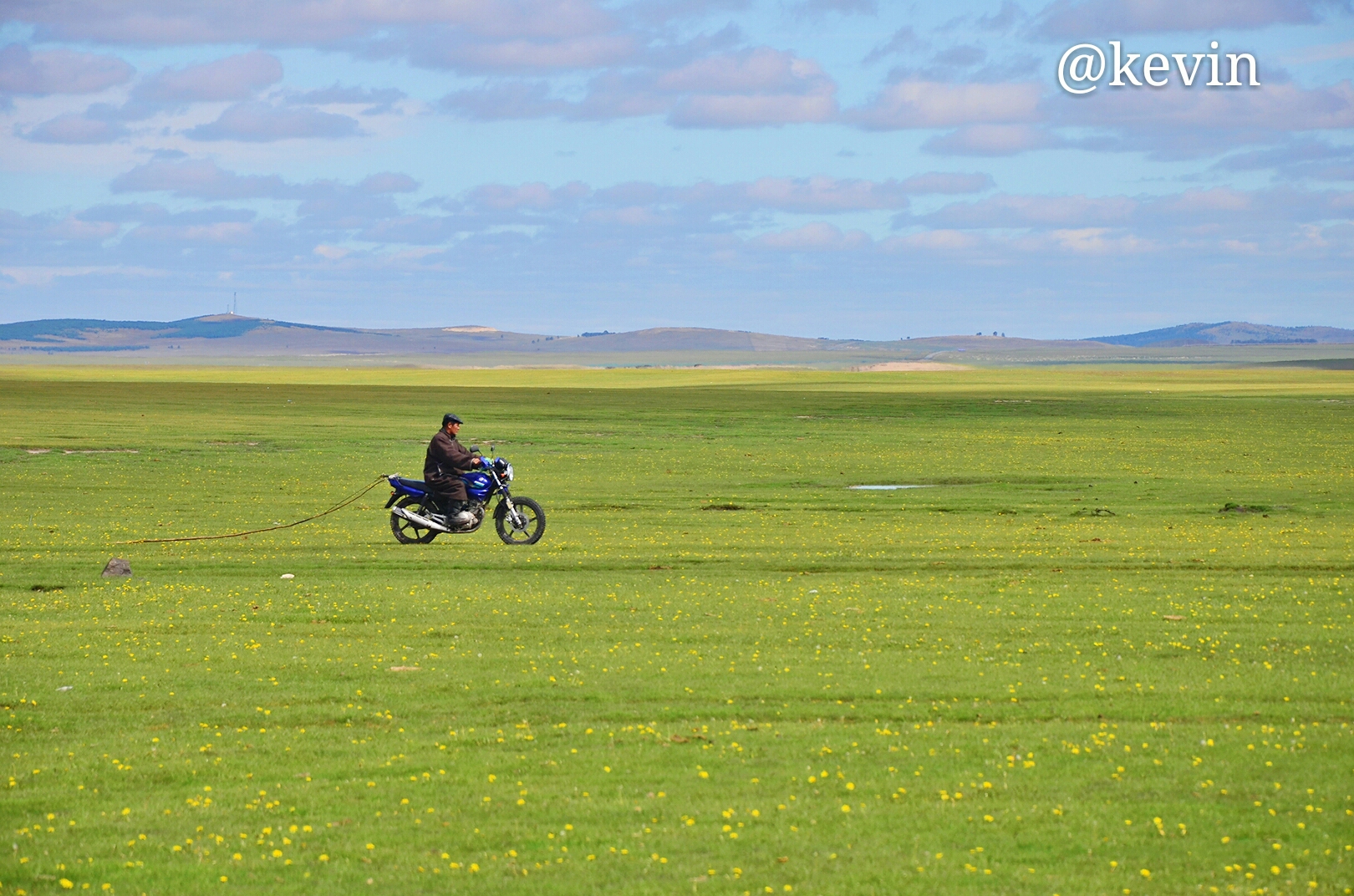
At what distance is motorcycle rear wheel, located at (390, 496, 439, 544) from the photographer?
2859 centimetres

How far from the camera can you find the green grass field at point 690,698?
10.2 meters

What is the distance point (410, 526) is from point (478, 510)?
158cm

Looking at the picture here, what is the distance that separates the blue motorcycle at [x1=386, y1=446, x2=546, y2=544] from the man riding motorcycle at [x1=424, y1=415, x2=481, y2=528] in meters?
0.11

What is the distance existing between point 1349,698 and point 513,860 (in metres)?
8.90

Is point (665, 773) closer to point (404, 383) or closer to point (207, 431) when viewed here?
point (207, 431)

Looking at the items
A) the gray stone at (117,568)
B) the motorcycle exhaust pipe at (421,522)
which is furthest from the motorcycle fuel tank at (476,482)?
the gray stone at (117,568)

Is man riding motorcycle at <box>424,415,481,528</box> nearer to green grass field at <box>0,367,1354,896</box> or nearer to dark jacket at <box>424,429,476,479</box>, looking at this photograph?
dark jacket at <box>424,429,476,479</box>

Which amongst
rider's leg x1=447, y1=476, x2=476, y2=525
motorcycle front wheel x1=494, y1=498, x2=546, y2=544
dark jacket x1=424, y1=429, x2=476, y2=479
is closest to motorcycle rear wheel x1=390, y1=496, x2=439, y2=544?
rider's leg x1=447, y1=476, x2=476, y2=525

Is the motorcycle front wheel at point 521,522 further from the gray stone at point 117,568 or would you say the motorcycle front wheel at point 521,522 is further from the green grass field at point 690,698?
the gray stone at point 117,568

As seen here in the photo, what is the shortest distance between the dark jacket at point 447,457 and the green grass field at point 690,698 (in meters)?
1.50

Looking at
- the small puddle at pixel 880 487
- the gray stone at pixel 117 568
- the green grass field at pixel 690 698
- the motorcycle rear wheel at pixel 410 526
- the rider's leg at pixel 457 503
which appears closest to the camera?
the green grass field at pixel 690 698

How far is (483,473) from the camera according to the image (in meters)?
28.4

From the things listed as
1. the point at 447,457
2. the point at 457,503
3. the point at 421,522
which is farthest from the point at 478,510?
the point at 447,457

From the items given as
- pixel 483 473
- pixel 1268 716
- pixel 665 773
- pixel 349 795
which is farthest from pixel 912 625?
pixel 483 473
